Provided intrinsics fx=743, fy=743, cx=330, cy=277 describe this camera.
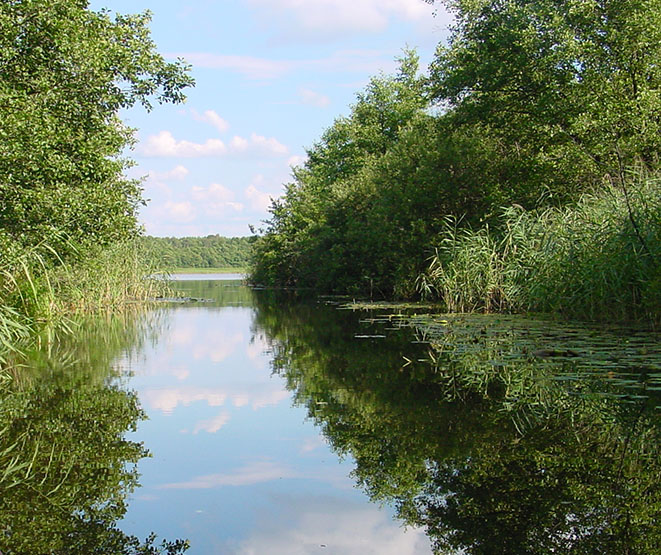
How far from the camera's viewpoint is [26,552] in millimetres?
3527

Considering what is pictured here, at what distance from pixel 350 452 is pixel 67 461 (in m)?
2.02

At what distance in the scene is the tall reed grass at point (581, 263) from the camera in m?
11.7

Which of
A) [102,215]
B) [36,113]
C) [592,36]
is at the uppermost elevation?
[592,36]

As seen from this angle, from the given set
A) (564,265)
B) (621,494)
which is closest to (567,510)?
(621,494)

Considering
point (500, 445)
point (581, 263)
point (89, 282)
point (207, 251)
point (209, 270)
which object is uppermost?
point (207, 251)

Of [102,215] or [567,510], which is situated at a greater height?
[102,215]

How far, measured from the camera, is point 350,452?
553cm

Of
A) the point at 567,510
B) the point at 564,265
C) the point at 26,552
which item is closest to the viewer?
the point at 26,552

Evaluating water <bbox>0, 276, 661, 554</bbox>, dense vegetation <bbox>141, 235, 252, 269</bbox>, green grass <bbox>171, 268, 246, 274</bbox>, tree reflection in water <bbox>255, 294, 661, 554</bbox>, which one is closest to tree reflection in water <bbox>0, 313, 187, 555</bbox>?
water <bbox>0, 276, 661, 554</bbox>

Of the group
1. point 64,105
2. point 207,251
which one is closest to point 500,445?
point 64,105

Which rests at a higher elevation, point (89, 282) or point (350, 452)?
point (89, 282)

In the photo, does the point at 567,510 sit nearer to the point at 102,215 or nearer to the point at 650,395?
the point at 650,395

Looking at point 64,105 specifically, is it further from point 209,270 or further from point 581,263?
point 209,270

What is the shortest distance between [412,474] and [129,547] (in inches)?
74.9
